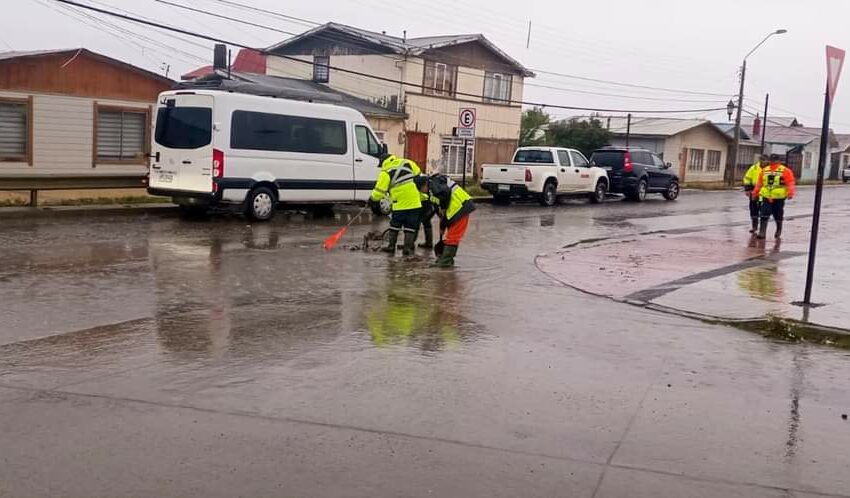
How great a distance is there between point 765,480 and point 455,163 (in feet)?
103

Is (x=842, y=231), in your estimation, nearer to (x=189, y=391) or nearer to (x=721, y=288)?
(x=721, y=288)

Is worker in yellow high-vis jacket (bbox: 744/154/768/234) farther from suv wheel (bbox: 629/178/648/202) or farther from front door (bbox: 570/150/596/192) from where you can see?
suv wheel (bbox: 629/178/648/202)

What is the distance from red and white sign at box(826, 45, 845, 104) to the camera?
8594mm

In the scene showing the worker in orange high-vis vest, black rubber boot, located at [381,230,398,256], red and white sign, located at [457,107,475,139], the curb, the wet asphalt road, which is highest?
red and white sign, located at [457,107,475,139]

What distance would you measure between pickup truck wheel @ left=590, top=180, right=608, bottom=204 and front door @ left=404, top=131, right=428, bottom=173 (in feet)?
26.4

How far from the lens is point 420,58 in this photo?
108 ft

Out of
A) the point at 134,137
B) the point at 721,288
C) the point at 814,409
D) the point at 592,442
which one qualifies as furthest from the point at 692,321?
the point at 134,137

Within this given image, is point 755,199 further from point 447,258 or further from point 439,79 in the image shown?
point 439,79

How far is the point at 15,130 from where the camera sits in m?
19.5

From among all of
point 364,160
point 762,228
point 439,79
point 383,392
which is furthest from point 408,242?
point 439,79

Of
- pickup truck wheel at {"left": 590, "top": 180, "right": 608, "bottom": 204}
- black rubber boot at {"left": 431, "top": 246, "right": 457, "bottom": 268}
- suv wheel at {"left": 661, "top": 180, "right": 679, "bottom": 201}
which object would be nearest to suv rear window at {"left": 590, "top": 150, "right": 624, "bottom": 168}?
pickup truck wheel at {"left": 590, "top": 180, "right": 608, "bottom": 204}

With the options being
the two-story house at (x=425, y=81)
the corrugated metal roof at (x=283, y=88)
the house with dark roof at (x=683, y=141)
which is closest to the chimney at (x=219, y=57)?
the corrugated metal roof at (x=283, y=88)

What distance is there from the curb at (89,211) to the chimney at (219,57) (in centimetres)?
1137

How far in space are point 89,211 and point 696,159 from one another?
139 ft
